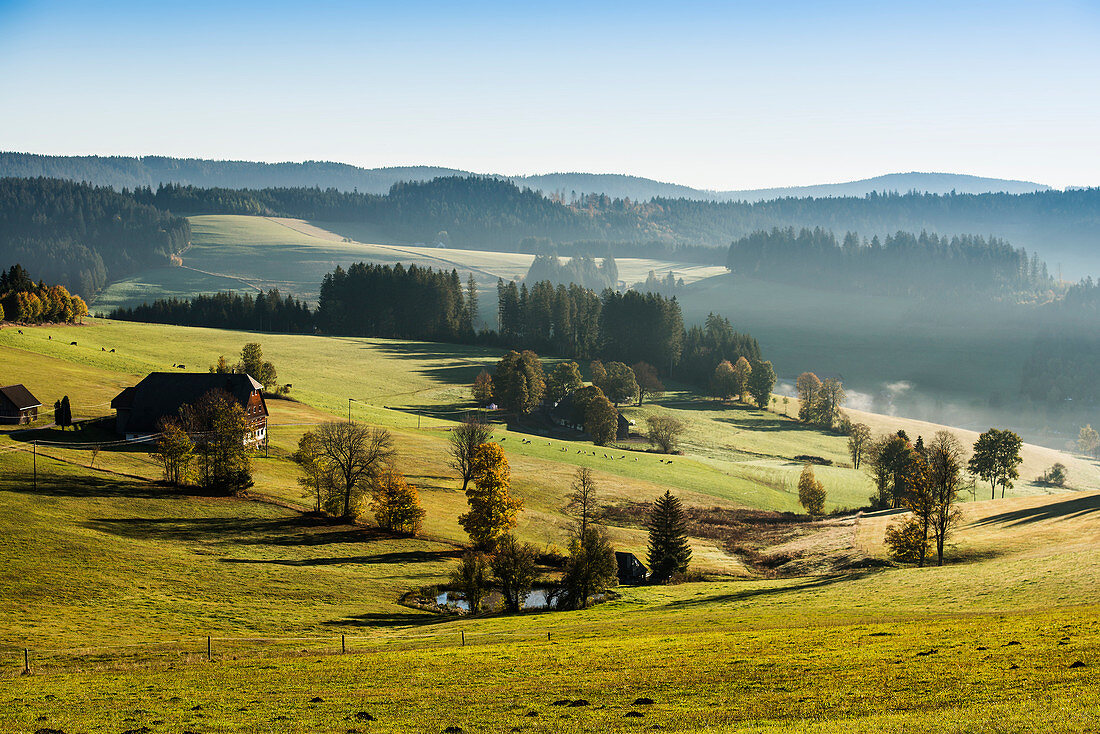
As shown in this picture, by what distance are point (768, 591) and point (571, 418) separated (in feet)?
260

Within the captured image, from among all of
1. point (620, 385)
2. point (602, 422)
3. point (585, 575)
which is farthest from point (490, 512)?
point (620, 385)

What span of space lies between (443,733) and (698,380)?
158048mm

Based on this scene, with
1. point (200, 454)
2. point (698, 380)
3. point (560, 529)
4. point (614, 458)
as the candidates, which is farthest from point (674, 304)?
point (200, 454)

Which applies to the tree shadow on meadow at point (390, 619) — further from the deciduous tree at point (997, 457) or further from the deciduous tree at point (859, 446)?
the deciduous tree at point (859, 446)

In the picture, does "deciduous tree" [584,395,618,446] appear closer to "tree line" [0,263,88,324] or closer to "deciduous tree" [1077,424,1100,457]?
"tree line" [0,263,88,324]

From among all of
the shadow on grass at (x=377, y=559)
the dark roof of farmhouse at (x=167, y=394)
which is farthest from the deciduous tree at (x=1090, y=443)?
the dark roof of farmhouse at (x=167, y=394)

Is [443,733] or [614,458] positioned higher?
[443,733]

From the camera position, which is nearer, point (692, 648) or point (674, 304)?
point (692, 648)

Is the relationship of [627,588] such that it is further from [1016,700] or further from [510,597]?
[1016,700]

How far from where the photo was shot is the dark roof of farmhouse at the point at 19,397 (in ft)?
230

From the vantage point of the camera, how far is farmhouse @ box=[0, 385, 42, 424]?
70.1m

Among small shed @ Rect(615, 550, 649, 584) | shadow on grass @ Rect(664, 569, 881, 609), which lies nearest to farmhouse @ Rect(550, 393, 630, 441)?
small shed @ Rect(615, 550, 649, 584)

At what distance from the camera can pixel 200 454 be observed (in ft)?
213

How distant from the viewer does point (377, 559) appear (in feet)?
179
